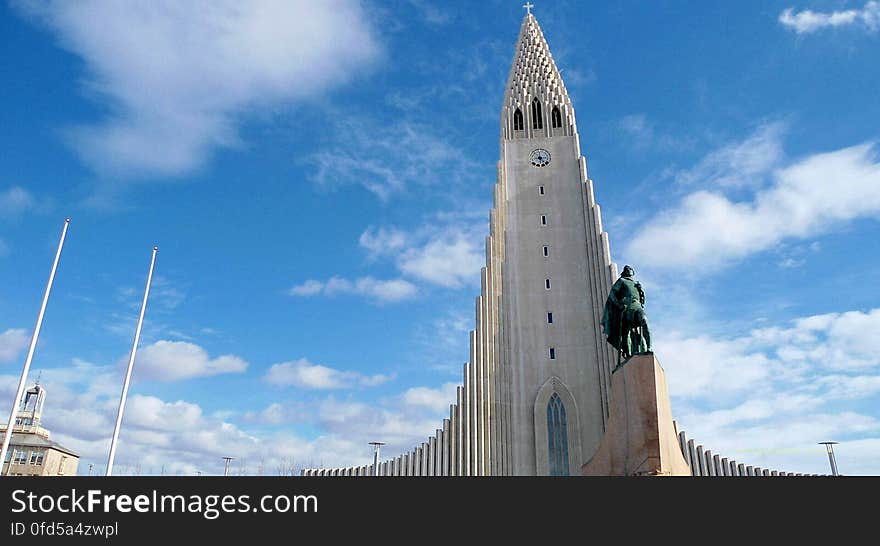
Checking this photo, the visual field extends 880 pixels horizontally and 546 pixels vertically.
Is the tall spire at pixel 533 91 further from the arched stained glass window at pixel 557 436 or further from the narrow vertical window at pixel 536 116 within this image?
the arched stained glass window at pixel 557 436

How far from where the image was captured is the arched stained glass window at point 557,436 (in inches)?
1348

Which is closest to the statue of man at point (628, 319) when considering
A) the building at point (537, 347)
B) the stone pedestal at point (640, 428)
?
the stone pedestal at point (640, 428)

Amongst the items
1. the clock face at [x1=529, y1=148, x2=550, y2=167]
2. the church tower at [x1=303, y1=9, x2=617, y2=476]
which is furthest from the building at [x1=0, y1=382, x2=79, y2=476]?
the clock face at [x1=529, y1=148, x2=550, y2=167]

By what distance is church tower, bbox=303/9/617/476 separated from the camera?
34.6m

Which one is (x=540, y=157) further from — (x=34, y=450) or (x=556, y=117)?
(x=34, y=450)

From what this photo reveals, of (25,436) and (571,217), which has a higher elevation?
(571,217)

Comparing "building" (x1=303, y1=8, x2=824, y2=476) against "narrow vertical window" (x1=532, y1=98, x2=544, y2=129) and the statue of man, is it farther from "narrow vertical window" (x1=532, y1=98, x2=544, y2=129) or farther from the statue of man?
the statue of man

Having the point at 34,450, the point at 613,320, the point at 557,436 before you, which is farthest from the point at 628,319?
the point at 34,450

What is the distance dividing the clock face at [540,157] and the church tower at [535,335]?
0.25ft

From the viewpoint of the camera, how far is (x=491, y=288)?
38.8 m

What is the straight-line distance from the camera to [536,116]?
157 ft
